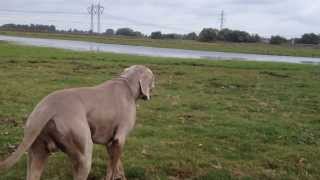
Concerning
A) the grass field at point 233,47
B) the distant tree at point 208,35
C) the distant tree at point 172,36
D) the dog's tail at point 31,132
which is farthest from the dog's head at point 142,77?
the distant tree at point 172,36

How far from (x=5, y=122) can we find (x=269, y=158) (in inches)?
180

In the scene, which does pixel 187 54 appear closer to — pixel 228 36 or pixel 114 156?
pixel 114 156

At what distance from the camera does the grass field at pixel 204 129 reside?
7906 millimetres

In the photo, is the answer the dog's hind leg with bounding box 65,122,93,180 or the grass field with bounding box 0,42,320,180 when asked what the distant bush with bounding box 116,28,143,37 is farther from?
the dog's hind leg with bounding box 65,122,93,180

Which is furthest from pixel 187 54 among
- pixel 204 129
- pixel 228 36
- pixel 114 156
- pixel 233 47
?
pixel 228 36

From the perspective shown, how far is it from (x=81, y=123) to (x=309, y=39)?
9163 centimetres

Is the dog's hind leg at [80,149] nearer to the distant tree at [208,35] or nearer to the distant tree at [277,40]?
the distant tree at [208,35]

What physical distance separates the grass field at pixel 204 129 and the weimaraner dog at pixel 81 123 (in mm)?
1685

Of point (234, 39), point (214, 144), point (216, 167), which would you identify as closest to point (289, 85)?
point (214, 144)

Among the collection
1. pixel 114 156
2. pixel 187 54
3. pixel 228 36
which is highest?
pixel 114 156

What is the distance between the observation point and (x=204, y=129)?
35.1 feet

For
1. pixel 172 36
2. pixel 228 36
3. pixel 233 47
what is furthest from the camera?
pixel 172 36

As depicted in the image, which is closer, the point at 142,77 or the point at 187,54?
the point at 142,77

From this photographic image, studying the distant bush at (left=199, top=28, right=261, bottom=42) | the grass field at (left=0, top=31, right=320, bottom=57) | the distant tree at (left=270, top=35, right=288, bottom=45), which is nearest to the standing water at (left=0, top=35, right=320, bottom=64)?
the grass field at (left=0, top=31, right=320, bottom=57)
